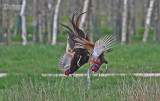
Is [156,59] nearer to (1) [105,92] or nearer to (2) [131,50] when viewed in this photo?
(2) [131,50]

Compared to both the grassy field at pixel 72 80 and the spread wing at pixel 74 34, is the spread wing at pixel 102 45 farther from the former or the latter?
the grassy field at pixel 72 80

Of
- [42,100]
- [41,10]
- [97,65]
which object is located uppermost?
[41,10]

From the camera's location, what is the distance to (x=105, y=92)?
6027 mm

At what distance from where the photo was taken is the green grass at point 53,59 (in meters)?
11.1

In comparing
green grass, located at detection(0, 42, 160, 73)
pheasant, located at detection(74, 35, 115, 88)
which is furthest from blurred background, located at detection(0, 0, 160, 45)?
green grass, located at detection(0, 42, 160, 73)

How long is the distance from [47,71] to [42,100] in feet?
17.0

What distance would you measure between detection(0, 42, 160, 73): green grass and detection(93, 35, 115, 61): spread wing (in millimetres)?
3755

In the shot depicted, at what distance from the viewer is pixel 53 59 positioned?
→ 42.6 feet

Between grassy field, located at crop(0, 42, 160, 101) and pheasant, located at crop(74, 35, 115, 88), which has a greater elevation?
pheasant, located at crop(74, 35, 115, 88)

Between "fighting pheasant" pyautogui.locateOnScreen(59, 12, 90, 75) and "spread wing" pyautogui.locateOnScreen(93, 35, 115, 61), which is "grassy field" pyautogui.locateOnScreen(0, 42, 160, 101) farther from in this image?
"spread wing" pyautogui.locateOnScreen(93, 35, 115, 61)

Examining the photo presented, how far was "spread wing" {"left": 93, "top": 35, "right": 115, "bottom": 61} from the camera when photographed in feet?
20.8

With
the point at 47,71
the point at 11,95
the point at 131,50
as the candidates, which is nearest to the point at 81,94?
the point at 11,95

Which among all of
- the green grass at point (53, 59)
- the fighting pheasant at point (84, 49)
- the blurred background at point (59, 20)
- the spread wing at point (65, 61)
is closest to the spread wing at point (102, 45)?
the fighting pheasant at point (84, 49)

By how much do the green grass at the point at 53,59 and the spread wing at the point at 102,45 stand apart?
3755 mm
